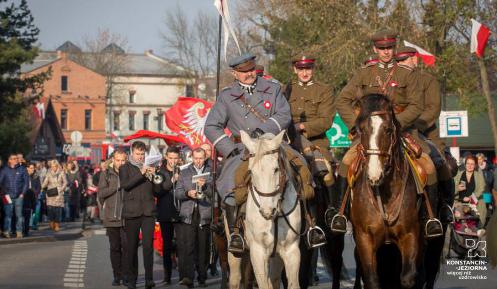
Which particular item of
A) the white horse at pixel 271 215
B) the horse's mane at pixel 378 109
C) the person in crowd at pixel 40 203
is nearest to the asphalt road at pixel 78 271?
the white horse at pixel 271 215

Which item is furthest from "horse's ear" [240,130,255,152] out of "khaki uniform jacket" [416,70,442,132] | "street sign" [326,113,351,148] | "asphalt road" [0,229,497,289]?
"street sign" [326,113,351,148]

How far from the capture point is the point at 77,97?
462ft

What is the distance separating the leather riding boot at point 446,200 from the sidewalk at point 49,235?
61.3ft

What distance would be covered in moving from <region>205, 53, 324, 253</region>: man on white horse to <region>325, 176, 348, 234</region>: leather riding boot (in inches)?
29.4

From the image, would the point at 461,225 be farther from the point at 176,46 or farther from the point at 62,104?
the point at 62,104

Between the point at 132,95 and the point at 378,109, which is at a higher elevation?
the point at 132,95

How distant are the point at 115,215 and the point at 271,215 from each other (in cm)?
719

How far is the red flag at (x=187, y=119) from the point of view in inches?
1067

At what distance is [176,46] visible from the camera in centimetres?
9894

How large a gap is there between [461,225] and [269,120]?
10.9 m

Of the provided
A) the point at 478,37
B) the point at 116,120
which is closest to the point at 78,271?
the point at 478,37

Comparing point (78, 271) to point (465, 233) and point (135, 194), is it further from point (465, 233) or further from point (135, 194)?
point (465, 233)

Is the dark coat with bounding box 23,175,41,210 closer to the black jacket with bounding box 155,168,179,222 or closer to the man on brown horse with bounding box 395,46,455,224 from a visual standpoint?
the black jacket with bounding box 155,168,179,222

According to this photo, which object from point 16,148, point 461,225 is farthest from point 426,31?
point 16,148
